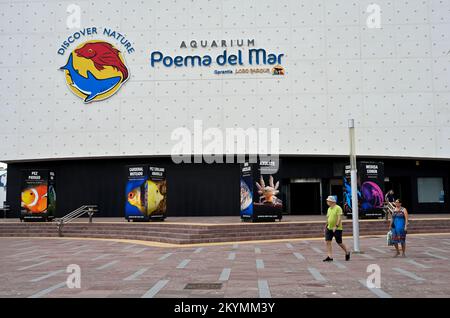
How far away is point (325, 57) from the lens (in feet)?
106

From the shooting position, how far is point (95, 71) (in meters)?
33.4

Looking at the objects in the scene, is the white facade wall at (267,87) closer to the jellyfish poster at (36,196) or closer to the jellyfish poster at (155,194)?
the jellyfish poster at (36,196)

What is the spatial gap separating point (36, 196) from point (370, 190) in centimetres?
1949

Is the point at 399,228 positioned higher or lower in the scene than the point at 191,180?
lower

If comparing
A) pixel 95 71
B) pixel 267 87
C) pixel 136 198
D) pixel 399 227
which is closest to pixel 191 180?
pixel 136 198

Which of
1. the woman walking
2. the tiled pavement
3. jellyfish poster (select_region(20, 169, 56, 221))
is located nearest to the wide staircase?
jellyfish poster (select_region(20, 169, 56, 221))

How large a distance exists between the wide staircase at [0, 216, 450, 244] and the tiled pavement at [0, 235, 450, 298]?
255cm

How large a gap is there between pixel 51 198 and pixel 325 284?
71.3 ft

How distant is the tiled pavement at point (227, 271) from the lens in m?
8.01

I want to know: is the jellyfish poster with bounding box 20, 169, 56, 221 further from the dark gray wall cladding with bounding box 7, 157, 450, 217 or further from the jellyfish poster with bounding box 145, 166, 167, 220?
the dark gray wall cladding with bounding box 7, 157, 450, 217

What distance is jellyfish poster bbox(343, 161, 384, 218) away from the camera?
77.7 ft

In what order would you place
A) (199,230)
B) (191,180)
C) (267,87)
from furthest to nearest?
(191,180) < (267,87) < (199,230)

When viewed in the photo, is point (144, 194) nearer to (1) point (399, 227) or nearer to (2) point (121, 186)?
(2) point (121, 186)

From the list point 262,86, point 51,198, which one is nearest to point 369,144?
point 262,86
